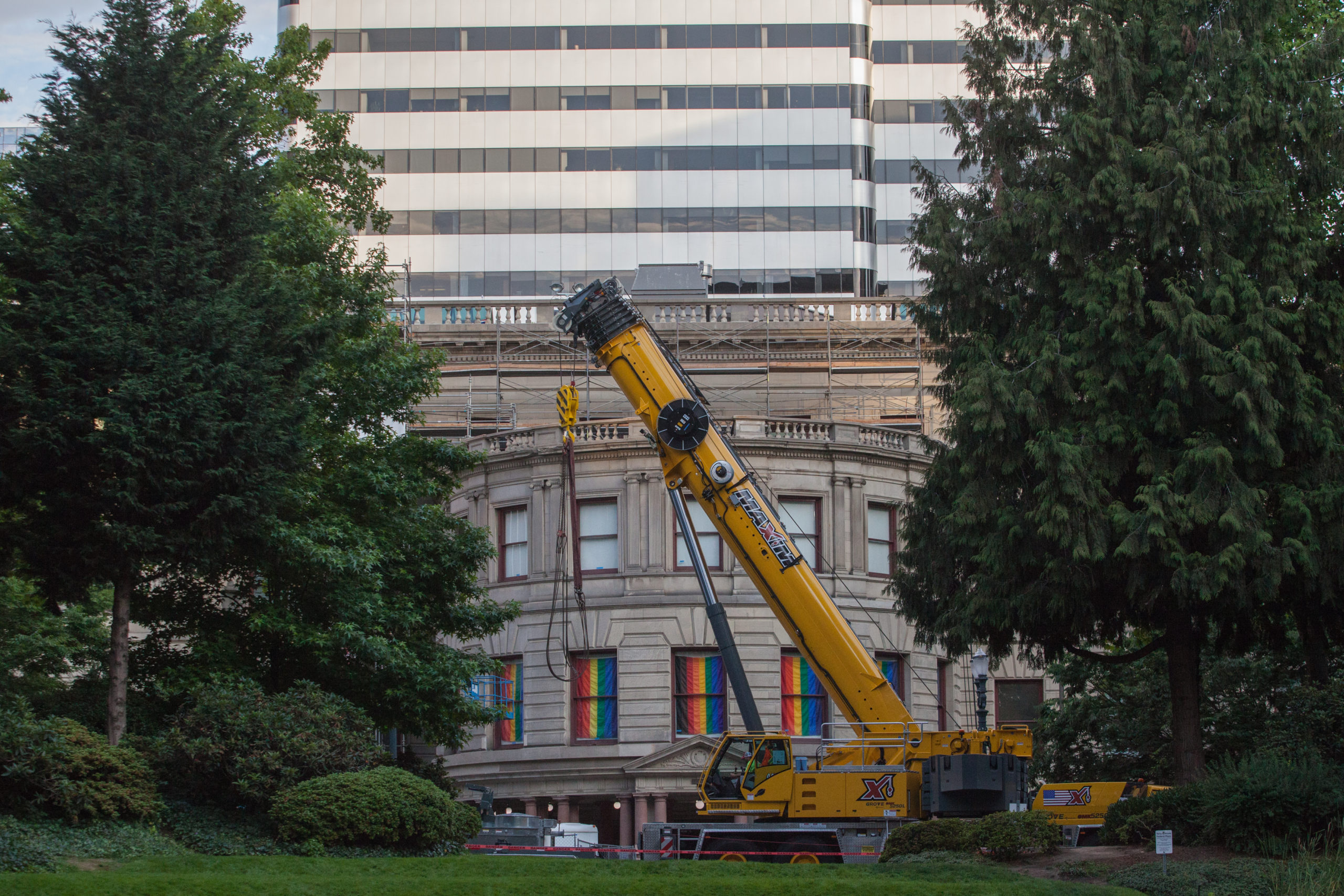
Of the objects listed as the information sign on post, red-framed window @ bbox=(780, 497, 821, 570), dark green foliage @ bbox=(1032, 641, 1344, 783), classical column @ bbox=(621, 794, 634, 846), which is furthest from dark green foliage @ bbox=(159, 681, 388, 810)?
red-framed window @ bbox=(780, 497, 821, 570)

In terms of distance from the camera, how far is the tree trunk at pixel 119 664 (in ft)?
69.5

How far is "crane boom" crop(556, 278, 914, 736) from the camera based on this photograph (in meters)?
25.4

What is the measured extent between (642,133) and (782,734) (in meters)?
38.6

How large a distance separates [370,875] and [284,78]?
21848 millimetres

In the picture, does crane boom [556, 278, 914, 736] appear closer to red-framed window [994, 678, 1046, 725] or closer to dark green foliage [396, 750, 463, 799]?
dark green foliage [396, 750, 463, 799]

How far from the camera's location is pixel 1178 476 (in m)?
23.6

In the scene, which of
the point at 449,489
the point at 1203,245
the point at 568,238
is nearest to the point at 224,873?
the point at 449,489

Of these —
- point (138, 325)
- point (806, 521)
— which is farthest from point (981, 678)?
point (138, 325)

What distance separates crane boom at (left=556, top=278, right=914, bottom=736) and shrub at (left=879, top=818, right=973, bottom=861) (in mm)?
2844

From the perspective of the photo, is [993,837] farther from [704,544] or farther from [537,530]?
[537,530]

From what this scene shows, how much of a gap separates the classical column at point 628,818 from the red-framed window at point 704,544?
630 centimetres

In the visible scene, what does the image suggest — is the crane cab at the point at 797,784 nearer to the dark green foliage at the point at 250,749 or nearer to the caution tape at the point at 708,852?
the caution tape at the point at 708,852

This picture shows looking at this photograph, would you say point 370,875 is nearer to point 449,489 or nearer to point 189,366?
point 189,366

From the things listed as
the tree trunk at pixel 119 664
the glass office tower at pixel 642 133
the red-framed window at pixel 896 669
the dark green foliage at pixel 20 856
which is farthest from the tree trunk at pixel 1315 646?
the glass office tower at pixel 642 133
